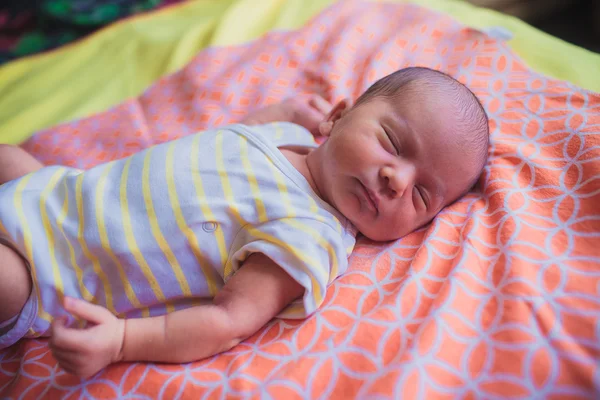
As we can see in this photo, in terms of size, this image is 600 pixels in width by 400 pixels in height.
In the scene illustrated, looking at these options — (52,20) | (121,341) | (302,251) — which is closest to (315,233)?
(302,251)

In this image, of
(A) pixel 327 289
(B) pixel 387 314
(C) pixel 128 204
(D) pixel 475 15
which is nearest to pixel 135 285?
(C) pixel 128 204

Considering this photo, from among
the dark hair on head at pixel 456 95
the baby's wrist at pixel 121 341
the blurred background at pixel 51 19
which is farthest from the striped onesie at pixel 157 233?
the blurred background at pixel 51 19

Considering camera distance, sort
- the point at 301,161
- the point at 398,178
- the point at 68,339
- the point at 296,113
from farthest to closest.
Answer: the point at 296,113, the point at 301,161, the point at 398,178, the point at 68,339

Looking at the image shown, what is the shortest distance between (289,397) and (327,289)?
23cm

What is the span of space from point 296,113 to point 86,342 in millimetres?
784

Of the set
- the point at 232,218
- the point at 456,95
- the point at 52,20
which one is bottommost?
the point at 232,218

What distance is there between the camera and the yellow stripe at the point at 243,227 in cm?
83

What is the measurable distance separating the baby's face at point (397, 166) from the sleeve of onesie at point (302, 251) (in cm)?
9

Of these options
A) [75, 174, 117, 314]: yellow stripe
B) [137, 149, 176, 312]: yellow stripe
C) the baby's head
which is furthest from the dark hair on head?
[75, 174, 117, 314]: yellow stripe

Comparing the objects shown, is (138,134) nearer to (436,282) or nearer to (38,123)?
(38,123)

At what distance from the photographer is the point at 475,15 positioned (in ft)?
5.28

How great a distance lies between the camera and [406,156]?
0.93m

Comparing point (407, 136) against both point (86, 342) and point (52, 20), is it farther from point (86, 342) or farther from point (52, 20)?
point (52, 20)

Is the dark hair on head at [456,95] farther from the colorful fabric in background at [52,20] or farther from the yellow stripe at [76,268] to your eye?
the colorful fabric in background at [52,20]
